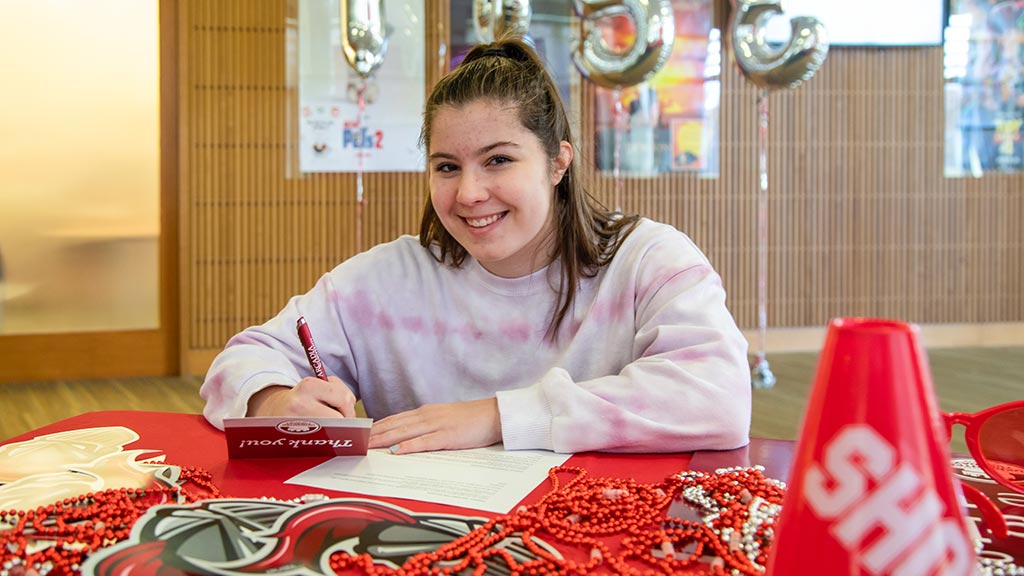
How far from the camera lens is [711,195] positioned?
220 inches

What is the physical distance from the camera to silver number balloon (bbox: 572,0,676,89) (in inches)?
168

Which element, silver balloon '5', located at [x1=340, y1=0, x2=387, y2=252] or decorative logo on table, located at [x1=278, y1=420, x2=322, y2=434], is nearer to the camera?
decorative logo on table, located at [x1=278, y1=420, x2=322, y2=434]

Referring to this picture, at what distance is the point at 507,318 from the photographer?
1.65m

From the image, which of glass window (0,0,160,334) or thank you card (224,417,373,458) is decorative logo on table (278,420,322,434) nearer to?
thank you card (224,417,373,458)

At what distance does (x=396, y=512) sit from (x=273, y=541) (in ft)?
0.42

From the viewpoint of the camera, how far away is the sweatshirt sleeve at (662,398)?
A: 1.20m

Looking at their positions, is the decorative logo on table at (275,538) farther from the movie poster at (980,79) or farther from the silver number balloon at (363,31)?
the movie poster at (980,79)

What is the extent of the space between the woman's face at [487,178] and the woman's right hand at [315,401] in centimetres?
39

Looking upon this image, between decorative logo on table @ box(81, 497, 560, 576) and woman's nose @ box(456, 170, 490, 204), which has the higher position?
woman's nose @ box(456, 170, 490, 204)

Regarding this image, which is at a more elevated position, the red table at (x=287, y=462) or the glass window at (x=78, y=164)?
the glass window at (x=78, y=164)

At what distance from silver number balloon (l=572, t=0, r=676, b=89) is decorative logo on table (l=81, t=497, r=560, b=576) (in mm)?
3748

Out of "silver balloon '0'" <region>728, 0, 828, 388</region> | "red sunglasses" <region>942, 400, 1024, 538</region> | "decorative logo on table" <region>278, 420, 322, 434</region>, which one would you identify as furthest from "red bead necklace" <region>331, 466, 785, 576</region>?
"silver balloon '0'" <region>728, 0, 828, 388</region>

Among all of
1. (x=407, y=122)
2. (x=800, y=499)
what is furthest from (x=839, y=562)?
(x=407, y=122)

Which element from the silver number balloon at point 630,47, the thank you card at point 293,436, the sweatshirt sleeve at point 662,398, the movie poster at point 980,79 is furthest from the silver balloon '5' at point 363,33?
the movie poster at point 980,79
